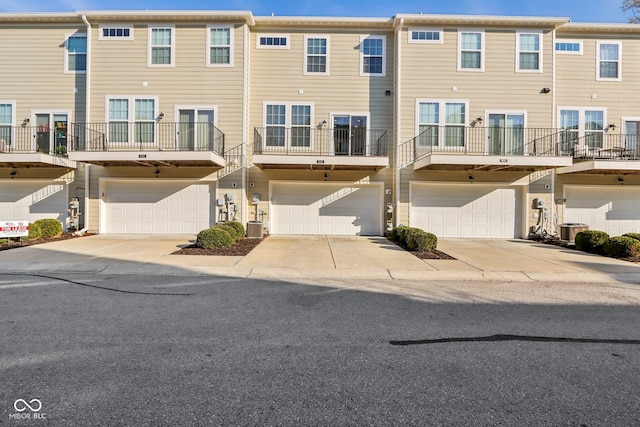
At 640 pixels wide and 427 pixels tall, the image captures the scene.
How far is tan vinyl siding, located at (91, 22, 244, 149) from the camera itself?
522 inches

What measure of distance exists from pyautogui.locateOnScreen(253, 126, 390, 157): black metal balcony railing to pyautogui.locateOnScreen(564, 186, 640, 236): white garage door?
304 inches

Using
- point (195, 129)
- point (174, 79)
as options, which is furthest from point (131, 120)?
point (195, 129)

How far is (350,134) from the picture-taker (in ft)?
44.4

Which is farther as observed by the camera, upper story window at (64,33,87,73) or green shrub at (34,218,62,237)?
upper story window at (64,33,87,73)

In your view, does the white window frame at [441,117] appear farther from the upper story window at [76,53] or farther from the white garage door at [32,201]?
the white garage door at [32,201]

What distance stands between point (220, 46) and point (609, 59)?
15302mm

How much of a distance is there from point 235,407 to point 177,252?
24.5ft

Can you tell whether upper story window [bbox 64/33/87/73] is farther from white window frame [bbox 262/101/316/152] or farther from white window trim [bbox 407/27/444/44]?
white window trim [bbox 407/27/444/44]

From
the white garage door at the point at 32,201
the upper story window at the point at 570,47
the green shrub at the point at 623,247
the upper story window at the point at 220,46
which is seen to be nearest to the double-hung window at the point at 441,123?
the upper story window at the point at 570,47

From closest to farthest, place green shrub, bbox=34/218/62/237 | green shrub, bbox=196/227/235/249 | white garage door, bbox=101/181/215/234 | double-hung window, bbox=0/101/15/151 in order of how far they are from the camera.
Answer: green shrub, bbox=196/227/235/249 < green shrub, bbox=34/218/62/237 < double-hung window, bbox=0/101/15/151 < white garage door, bbox=101/181/215/234

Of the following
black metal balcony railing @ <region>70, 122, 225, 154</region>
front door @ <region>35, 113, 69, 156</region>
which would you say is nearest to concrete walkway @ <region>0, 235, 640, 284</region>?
black metal balcony railing @ <region>70, 122, 225, 154</region>

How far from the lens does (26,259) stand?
26.4 feet

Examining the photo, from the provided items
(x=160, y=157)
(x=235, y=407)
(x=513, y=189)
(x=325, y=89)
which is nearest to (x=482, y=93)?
(x=513, y=189)

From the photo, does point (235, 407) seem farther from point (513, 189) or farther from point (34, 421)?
point (513, 189)
